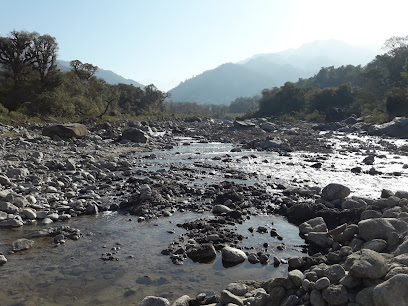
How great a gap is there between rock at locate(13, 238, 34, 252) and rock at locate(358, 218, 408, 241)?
720 centimetres

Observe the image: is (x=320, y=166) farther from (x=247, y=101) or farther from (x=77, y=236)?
(x=247, y=101)

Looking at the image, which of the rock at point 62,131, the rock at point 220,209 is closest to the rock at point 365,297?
the rock at point 220,209

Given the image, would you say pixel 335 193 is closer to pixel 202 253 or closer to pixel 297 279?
pixel 202 253

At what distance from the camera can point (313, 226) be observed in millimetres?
8648

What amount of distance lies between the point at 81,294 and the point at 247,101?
171 m

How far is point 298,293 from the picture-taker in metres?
4.78

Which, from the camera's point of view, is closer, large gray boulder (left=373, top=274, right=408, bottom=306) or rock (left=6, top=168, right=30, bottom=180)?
large gray boulder (left=373, top=274, right=408, bottom=306)

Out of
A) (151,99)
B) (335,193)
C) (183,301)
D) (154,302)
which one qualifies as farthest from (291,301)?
(151,99)

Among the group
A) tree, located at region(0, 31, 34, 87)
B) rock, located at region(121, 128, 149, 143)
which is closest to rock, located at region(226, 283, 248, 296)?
rock, located at region(121, 128, 149, 143)

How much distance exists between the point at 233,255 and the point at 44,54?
39.5 meters

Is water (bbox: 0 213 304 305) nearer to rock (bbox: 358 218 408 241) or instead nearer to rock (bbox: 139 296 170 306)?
rock (bbox: 139 296 170 306)

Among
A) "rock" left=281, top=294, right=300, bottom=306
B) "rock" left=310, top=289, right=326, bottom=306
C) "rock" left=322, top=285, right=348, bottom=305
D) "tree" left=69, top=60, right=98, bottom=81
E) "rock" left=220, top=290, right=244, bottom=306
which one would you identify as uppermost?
"tree" left=69, top=60, right=98, bottom=81

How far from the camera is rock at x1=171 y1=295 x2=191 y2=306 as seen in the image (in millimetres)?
5164

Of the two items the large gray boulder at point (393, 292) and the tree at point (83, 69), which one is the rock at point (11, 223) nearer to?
the large gray boulder at point (393, 292)
